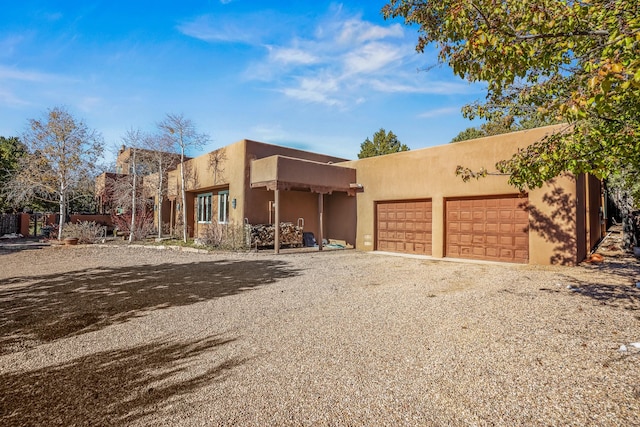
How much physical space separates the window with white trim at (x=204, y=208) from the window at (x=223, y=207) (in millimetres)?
1274

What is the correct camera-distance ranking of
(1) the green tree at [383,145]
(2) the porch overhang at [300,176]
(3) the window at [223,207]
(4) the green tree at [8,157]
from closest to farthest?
→ (2) the porch overhang at [300,176] < (3) the window at [223,207] < (4) the green tree at [8,157] < (1) the green tree at [383,145]

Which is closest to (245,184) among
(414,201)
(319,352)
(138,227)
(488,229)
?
(414,201)

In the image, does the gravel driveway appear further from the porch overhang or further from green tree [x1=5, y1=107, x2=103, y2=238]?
green tree [x1=5, y1=107, x2=103, y2=238]

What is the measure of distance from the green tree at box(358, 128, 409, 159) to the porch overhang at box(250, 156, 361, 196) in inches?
701

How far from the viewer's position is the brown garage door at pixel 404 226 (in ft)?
38.9

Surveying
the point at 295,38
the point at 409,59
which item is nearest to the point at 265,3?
the point at 295,38

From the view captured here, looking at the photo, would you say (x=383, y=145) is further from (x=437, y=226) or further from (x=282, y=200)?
(x=437, y=226)

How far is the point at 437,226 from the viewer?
11.2 metres

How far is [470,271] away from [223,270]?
656 cm

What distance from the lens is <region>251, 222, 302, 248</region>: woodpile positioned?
13.0m

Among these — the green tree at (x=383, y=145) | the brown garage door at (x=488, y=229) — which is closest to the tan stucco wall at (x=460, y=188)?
the brown garage door at (x=488, y=229)

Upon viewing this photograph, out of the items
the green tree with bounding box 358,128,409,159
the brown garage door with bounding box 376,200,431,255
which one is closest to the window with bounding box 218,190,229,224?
the brown garage door with bounding box 376,200,431,255

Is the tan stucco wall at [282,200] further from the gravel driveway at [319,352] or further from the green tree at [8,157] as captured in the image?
the green tree at [8,157]

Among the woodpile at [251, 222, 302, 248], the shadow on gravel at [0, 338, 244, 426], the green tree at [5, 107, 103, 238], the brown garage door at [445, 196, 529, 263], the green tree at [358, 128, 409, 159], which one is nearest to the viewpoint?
the shadow on gravel at [0, 338, 244, 426]
